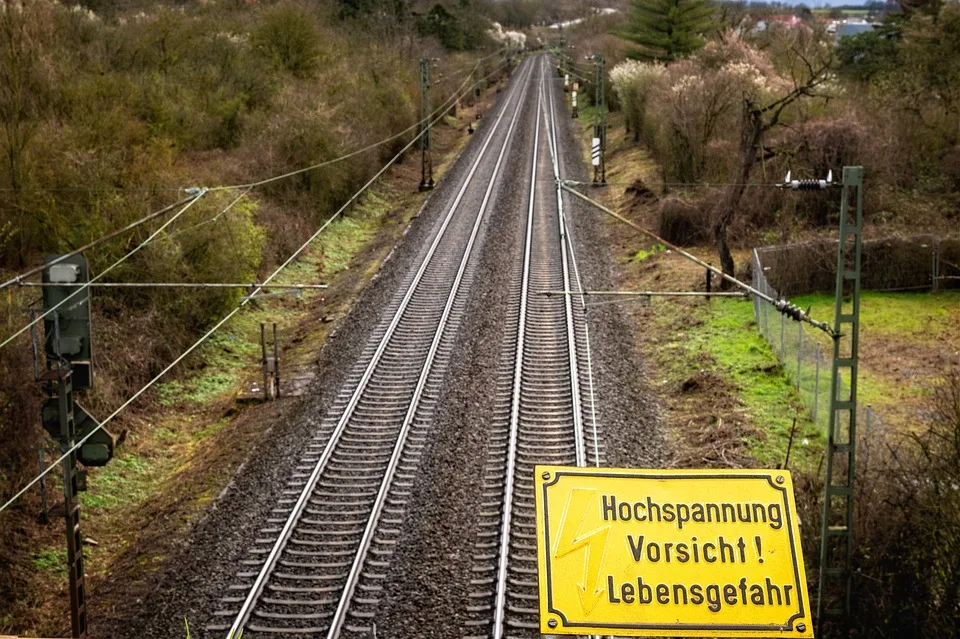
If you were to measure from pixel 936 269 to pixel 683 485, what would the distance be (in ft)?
73.7

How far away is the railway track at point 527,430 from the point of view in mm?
12266

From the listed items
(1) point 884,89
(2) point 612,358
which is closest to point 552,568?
(2) point 612,358

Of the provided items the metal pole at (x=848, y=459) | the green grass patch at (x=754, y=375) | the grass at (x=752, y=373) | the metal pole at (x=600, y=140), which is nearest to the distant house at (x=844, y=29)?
the metal pole at (x=600, y=140)

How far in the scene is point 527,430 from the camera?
57.1ft

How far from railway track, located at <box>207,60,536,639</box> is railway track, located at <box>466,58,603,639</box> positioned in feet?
4.28

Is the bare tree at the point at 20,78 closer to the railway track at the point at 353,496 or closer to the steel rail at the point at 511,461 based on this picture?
the railway track at the point at 353,496

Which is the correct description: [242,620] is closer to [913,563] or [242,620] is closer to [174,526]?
[174,526]

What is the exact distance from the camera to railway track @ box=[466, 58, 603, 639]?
1227 centimetres

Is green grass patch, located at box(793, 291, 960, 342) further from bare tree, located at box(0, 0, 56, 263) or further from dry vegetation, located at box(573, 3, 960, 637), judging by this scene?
bare tree, located at box(0, 0, 56, 263)

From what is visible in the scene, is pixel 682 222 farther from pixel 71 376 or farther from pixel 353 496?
pixel 71 376

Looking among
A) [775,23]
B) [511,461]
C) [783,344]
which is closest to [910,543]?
[511,461]

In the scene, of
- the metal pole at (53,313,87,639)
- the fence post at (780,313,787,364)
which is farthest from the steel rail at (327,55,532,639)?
the fence post at (780,313,787,364)

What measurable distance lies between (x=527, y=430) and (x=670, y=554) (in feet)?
32.8

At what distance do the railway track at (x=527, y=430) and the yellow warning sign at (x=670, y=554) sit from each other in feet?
14.4
